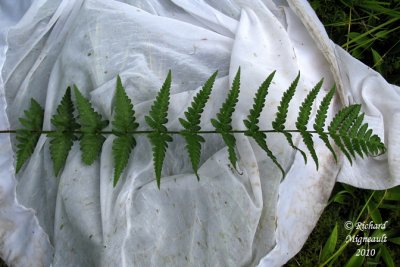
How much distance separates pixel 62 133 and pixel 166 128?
1.00 ft

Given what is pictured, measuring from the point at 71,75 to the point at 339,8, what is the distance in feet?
3.85

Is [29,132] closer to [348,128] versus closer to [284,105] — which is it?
[284,105]

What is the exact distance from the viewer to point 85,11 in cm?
153

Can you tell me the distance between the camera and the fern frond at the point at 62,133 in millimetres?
1298

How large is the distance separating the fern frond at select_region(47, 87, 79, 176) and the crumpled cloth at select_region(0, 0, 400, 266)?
4.9 inches

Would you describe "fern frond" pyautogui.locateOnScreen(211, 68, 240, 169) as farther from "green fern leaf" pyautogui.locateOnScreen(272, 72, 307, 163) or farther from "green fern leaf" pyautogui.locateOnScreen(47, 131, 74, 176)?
"green fern leaf" pyautogui.locateOnScreen(47, 131, 74, 176)

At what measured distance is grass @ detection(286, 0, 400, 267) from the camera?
181 centimetres

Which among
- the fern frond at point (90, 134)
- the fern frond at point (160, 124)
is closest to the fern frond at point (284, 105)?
the fern frond at point (160, 124)

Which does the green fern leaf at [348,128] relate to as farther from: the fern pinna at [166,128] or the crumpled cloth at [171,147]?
the crumpled cloth at [171,147]

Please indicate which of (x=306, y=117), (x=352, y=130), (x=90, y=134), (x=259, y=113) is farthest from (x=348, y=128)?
(x=90, y=134)

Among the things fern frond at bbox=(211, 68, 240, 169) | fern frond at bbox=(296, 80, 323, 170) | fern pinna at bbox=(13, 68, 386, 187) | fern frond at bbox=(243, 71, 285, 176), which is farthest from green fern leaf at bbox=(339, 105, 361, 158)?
fern frond at bbox=(211, 68, 240, 169)

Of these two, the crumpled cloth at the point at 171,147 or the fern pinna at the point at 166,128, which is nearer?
the fern pinna at the point at 166,128

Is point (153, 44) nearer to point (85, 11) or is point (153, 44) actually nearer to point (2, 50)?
point (85, 11)

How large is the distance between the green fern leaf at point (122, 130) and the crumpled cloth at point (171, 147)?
15 cm
